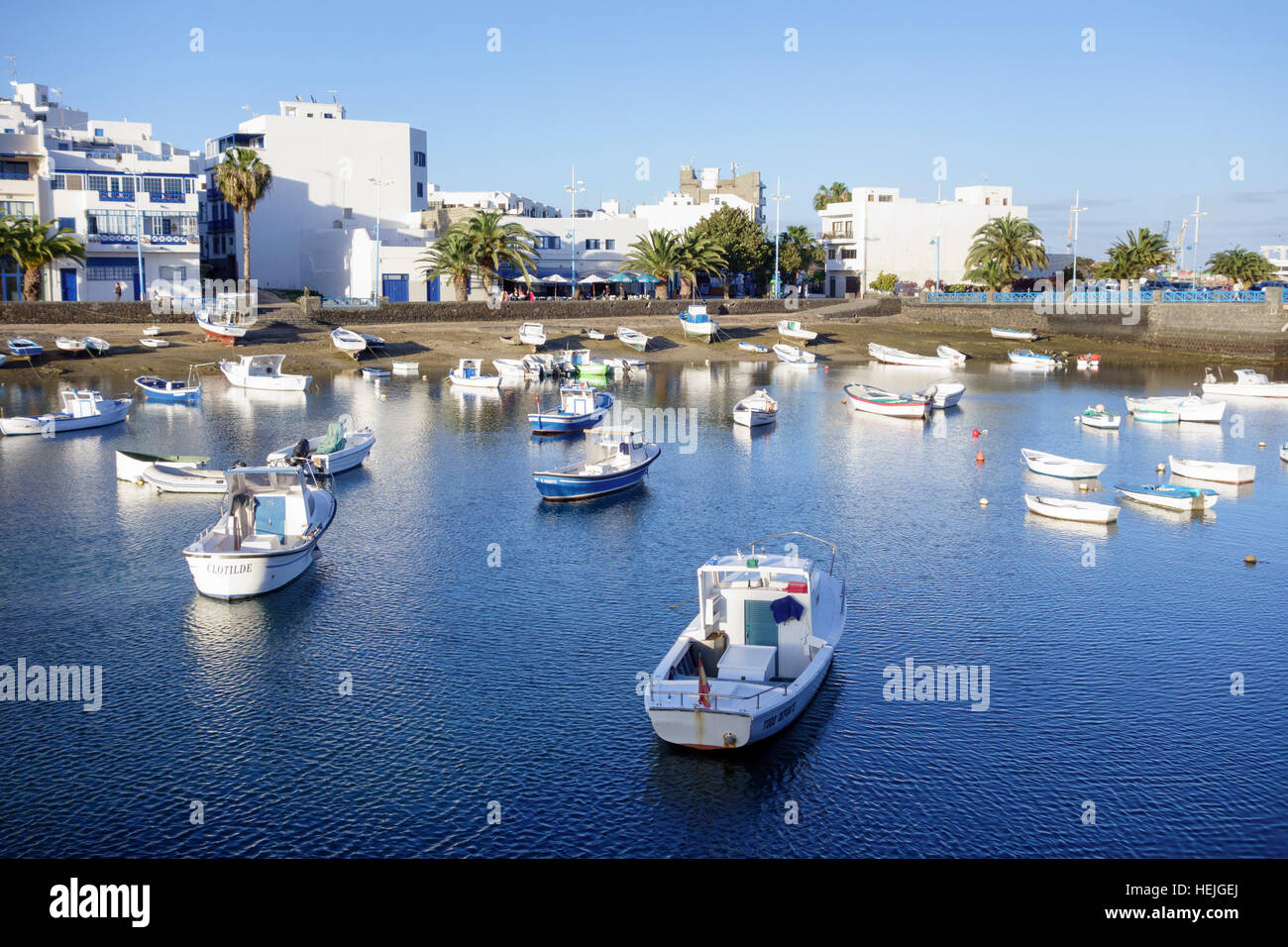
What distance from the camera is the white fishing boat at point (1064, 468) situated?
51.2 m

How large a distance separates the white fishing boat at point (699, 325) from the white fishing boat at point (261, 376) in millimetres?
40037

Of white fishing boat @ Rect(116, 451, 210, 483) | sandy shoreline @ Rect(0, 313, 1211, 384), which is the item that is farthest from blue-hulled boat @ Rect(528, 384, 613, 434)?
sandy shoreline @ Rect(0, 313, 1211, 384)

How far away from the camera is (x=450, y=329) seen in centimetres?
10181

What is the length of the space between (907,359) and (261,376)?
2205 inches

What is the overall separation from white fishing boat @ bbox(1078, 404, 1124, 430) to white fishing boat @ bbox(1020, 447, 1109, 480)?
48.3 feet

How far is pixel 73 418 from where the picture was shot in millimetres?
62469

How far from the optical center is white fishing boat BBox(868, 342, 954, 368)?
339 ft

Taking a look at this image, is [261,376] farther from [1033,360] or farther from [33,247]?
[1033,360]

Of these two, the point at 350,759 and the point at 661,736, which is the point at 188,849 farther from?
the point at 661,736

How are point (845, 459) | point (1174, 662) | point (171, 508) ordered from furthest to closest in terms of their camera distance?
1. point (845, 459)
2. point (171, 508)
3. point (1174, 662)

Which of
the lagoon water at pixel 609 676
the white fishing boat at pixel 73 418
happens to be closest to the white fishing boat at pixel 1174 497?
the lagoon water at pixel 609 676

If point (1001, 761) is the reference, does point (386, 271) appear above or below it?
above

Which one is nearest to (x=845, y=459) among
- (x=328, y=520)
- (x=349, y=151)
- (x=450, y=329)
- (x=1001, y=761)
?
(x=328, y=520)
